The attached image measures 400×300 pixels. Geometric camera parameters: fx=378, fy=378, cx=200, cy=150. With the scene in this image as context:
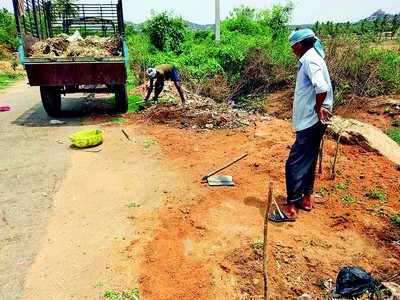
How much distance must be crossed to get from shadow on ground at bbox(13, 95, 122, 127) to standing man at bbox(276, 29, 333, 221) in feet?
17.3

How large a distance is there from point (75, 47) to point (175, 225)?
5745mm

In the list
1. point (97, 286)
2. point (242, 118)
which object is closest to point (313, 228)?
point (97, 286)

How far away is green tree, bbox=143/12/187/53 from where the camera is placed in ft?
55.8

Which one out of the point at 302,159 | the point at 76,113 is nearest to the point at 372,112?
the point at 302,159

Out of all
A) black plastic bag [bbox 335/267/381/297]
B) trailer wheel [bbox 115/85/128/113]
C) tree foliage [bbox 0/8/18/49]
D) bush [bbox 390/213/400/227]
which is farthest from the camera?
tree foliage [bbox 0/8/18/49]

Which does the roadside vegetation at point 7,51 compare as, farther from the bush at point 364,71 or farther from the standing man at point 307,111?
the standing man at point 307,111

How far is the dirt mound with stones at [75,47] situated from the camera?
793cm

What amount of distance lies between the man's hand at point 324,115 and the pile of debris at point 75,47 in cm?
540

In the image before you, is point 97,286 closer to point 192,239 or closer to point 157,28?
point 192,239

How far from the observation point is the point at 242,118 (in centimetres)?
802

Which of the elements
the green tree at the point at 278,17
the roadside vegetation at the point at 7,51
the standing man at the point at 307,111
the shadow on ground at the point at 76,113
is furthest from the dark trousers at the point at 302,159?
the green tree at the point at 278,17

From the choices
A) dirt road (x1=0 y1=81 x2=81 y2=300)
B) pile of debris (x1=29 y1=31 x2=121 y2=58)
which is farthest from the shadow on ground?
pile of debris (x1=29 y1=31 x2=121 y2=58)

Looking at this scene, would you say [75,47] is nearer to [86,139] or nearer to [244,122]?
[86,139]

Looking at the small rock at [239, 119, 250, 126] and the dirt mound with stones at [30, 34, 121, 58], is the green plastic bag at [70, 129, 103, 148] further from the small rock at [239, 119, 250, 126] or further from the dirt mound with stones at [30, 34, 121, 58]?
the small rock at [239, 119, 250, 126]
